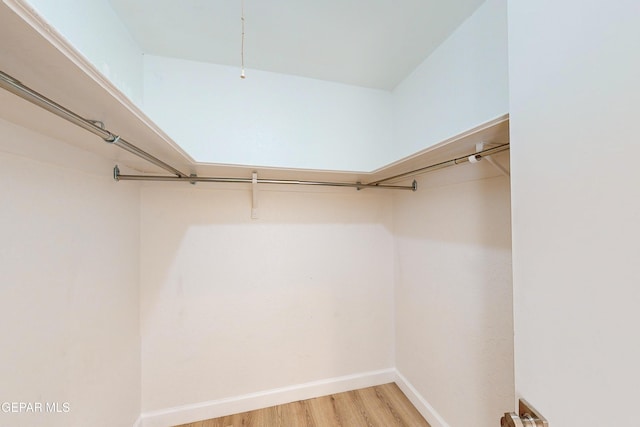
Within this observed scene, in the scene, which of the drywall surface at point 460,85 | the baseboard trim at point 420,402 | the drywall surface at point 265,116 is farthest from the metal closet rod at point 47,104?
the baseboard trim at point 420,402

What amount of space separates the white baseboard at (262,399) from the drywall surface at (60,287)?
0.85ft

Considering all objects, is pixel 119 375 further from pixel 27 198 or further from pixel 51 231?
pixel 27 198

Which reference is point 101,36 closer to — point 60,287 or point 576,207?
point 60,287

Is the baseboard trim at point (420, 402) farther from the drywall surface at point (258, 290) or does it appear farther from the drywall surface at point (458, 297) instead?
the drywall surface at point (258, 290)

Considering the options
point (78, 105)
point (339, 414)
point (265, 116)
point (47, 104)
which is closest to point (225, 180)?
point (265, 116)

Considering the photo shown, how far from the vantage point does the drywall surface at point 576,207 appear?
14.7 inches

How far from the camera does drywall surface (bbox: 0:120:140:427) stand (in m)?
0.74

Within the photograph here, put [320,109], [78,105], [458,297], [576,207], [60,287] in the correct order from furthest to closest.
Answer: [320,109], [458,297], [60,287], [78,105], [576,207]

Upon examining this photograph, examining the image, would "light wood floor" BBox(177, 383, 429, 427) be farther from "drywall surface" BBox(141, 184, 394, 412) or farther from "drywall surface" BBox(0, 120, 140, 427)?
"drywall surface" BBox(0, 120, 140, 427)

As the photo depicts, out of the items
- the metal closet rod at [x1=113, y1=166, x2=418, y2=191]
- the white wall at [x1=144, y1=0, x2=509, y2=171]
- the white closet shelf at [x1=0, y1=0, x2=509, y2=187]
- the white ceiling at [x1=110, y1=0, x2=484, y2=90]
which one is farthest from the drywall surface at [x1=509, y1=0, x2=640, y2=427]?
the metal closet rod at [x1=113, y1=166, x2=418, y2=191]

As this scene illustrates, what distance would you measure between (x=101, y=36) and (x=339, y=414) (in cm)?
271

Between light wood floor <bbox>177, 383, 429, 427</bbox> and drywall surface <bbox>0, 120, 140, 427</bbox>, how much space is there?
29.3 inches

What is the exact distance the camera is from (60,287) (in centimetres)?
91

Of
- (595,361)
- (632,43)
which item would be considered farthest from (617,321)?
(632,43)
